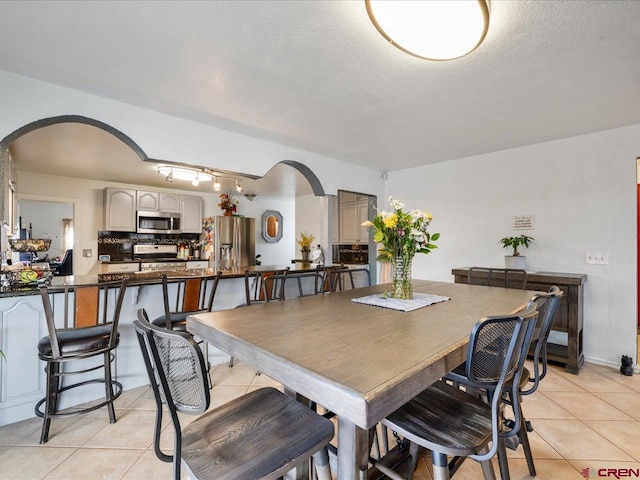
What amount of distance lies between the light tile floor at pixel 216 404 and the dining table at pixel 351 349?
0.88 m

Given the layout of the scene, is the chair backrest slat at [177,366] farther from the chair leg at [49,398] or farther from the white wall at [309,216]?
the white wall at [309,216]

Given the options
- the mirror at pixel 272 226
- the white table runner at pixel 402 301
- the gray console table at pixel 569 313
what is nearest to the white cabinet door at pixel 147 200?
the mirror at pixel 272 226

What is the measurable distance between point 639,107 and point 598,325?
201cm

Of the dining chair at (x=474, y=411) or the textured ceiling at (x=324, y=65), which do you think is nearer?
the dining chair at (x=474, y=411)

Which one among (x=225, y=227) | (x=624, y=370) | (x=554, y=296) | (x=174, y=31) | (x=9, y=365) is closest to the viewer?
(x=554, y=296)

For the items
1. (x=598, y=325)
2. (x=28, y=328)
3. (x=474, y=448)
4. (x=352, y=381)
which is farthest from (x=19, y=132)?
(x=598, y=325)

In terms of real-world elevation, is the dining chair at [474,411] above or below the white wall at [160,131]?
below

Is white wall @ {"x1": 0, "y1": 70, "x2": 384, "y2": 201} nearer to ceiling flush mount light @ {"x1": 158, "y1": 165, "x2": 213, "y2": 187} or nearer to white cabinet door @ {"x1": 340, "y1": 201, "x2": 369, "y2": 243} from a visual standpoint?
ceiling flush mount light @ {"x1": 158, "y1": 165, "x2": 213, "y2": 187}

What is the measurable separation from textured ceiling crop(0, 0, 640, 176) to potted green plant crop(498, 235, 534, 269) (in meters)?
1.14

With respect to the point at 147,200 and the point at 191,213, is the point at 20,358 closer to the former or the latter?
the point at 147,200

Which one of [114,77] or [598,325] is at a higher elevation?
[114,77]

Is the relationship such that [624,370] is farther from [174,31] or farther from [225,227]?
[225,227]

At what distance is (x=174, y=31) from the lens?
5.08 ft

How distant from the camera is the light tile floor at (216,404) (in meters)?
1.61
